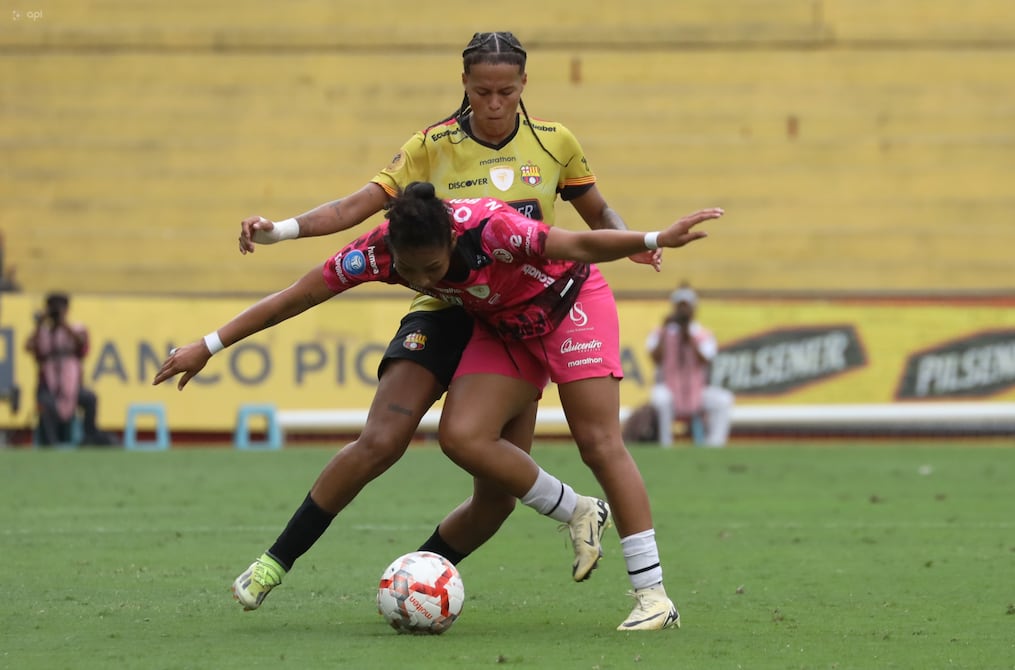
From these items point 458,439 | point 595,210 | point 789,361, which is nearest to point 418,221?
point 458,439

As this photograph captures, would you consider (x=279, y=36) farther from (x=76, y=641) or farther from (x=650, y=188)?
(x=76, y=641)

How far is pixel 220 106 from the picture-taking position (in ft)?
76.5

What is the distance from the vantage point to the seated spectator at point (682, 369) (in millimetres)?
17656

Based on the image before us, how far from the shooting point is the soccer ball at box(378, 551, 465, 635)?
574 centimetres

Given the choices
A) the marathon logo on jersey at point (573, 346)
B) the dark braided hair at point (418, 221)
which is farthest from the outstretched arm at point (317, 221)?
the marathon logo on jersey at point (573, 346)

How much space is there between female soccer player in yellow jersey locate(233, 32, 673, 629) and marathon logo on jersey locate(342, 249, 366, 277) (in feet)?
0.91

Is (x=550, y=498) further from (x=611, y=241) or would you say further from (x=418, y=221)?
(x=418, y=221)

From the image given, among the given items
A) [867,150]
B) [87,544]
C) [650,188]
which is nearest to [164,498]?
[87,544]

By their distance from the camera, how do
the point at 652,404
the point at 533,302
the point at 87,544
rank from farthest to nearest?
the point at 652,404
the point at 87,544
the point at 533,302

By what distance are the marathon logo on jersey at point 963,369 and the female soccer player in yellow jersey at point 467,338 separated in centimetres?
1258

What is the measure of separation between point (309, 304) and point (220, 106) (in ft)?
59.4

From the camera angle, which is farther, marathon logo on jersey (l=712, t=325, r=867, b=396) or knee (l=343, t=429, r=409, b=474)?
marathon logo on jersey (l=712, t=325, r=867, b=396)

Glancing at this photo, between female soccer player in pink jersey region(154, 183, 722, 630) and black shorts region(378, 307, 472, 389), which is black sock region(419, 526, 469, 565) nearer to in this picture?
female soccer player in pink jersey region(154, 183, 722, 630)

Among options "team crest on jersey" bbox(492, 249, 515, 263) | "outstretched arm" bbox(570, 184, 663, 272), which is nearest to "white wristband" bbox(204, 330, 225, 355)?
"team crest on jersey" bbox(492, 249, 515, 263)
